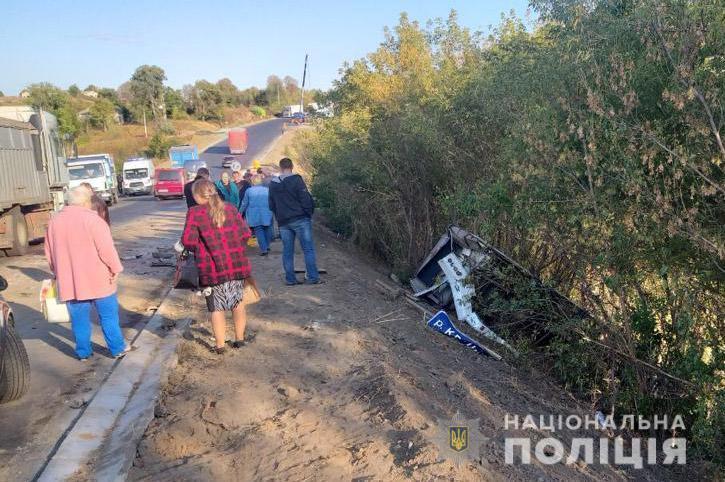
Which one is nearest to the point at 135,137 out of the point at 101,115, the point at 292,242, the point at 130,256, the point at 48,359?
the point at 101,115

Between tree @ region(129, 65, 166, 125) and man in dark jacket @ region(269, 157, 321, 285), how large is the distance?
264 ft

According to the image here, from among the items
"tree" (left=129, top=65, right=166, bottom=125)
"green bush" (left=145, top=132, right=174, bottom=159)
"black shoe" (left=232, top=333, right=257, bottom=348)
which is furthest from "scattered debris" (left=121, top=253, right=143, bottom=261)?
"tree" (left=129, top=65, right=166, bottom=125)

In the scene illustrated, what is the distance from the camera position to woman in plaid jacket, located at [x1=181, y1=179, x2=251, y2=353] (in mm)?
5570

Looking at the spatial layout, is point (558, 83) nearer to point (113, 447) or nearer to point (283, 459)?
point (283, 459)

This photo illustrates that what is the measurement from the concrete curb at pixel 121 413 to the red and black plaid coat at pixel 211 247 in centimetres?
90

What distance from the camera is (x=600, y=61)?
5.42 meters

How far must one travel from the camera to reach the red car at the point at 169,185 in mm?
31828

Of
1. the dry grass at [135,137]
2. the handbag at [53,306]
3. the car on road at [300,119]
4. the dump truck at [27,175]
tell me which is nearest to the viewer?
the handbag at [53,306]

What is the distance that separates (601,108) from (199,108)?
10287cm

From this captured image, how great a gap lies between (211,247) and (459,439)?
2892 millimetres

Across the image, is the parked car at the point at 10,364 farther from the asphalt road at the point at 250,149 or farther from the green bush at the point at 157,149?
the green bush at the point at 157,149

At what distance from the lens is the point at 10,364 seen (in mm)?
4945

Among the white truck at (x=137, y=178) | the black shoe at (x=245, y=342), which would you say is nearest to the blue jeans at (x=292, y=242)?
the black shoe at (x=245, y=342)

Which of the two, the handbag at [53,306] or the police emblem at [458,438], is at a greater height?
Answer: the handbag at [53,306]
